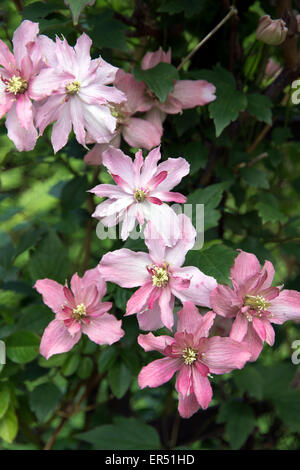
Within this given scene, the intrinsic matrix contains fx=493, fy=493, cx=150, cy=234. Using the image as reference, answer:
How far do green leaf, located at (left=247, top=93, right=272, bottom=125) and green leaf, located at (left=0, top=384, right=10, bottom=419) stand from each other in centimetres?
53

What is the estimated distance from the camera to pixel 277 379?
3.62 ft

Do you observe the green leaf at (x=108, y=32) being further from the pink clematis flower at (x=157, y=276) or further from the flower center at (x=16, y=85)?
the pink clematis flower at (x=157, y=276)

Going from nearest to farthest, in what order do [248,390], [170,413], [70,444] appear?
1. [248,390]
2. [70,444]
3. [170,413]

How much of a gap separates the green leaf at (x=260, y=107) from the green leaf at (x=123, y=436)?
604 mm

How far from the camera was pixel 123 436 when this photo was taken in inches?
35.6

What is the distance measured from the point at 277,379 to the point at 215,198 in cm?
61

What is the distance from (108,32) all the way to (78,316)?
1.21ft

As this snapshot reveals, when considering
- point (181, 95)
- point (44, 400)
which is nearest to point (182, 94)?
point (181, 95)

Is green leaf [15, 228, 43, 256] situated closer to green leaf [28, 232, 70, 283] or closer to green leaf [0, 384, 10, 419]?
green leaf [28, 232, 70, 283]

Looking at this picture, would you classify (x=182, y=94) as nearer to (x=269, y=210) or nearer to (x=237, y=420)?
(x=269, y=210)

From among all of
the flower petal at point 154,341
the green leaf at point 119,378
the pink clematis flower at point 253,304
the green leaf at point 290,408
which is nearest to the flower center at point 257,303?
the pink clematis flower at point 253,304
